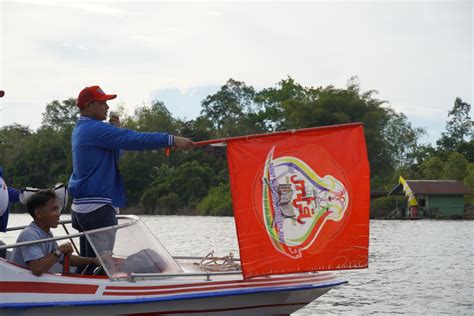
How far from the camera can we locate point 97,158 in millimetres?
7727

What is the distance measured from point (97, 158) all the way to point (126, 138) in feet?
1.12

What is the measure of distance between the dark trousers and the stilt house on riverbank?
57.1 meters

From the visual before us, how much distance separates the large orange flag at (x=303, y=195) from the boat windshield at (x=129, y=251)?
82 cm

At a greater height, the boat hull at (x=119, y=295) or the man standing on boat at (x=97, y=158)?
the man standing on boat at (x=97, y=158)

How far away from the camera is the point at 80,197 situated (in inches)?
305

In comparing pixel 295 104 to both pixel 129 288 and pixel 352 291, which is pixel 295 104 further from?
pixel 129 288

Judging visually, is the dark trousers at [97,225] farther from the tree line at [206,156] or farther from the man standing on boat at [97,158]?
the tree line at [206,156]

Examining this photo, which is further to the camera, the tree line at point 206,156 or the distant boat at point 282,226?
the tree line at point 206,156

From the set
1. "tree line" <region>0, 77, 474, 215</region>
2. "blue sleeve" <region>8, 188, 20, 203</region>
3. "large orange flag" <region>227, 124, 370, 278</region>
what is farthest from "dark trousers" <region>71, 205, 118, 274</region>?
"tree line" <region>0, 77, 474, 215</region>

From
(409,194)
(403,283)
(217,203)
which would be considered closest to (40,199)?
(403,283)

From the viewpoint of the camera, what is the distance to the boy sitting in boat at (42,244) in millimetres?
7500

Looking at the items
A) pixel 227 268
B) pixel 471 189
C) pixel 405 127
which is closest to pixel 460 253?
pixel 227 268

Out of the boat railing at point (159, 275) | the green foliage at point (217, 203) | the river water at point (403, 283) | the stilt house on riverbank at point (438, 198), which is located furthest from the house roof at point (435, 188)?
the boat railing at point (159, 275)

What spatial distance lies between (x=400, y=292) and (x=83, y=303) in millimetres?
8403
